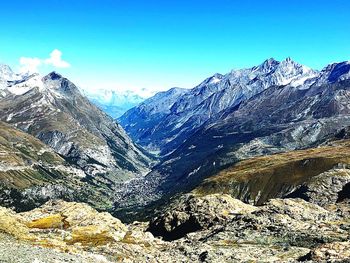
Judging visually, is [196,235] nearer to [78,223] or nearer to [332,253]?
[78,223]

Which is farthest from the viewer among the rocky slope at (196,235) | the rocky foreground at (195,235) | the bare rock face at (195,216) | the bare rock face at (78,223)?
the bare rock face at (195,216)

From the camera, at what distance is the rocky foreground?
78875 millimetres

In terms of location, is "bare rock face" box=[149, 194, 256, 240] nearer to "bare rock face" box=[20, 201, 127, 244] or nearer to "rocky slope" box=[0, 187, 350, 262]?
"rocky slope" box=[0, 187, 350, 262]

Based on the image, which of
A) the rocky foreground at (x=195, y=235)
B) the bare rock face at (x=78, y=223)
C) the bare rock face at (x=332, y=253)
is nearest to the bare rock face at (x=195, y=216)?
the rocky foreground at (x=195, y=235)

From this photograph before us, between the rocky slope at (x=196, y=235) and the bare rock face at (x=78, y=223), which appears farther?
the bare rock face at (x=78, y=223)

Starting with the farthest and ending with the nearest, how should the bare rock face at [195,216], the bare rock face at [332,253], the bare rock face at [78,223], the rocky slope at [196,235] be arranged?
the bare rock face at [195,216]
the bare rock face at [78,223]
the rocky slope at [196,235]
the bare rock face at [332,253]

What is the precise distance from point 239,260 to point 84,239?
4203 cm

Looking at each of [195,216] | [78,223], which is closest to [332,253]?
[195,216]

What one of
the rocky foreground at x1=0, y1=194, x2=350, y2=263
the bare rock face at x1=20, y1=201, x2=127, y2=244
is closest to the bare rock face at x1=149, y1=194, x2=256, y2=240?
the rocky foreground at x1=0, y1=194, x2=350, y2=263

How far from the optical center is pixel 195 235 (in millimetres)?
123688

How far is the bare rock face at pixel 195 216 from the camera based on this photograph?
455 ft

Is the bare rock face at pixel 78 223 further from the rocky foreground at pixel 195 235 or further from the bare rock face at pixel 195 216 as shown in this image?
the bare rock face at pixel 195 216

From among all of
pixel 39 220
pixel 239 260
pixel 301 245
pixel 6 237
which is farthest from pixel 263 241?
pixel 39 220

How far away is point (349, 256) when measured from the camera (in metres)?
72.5
